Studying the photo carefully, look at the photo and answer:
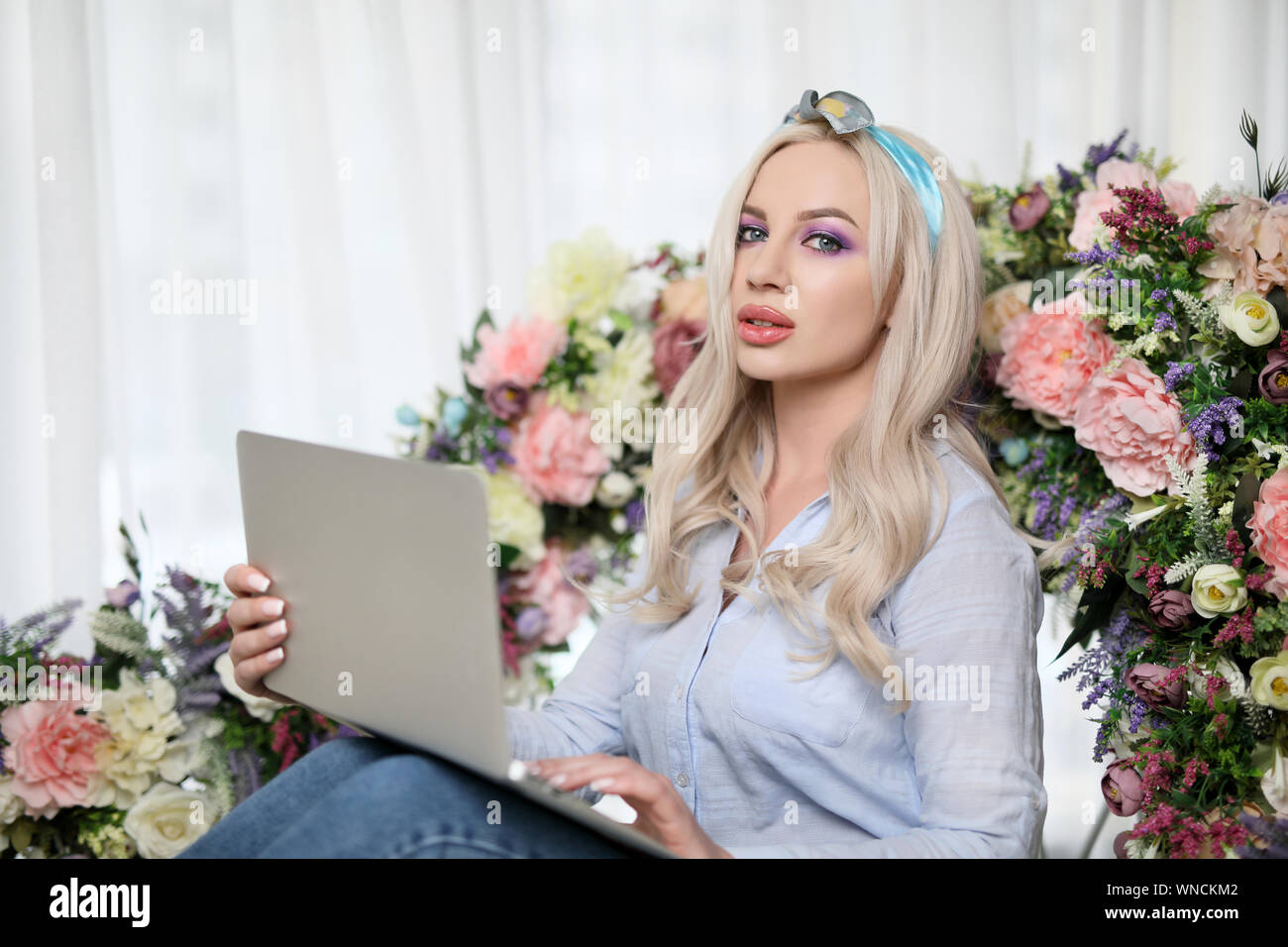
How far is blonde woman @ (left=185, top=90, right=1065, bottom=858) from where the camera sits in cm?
124

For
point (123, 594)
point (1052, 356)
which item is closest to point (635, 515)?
point (1052, 356)

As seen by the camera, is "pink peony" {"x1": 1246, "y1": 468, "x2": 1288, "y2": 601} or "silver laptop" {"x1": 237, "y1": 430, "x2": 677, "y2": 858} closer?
"silver laptop" {"x1": 237, "y1": 430, "x2": 677, "y2": 858}

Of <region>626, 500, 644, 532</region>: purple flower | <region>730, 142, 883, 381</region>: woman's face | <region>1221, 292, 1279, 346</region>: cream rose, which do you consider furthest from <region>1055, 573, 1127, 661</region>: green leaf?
<region>626, 500, 644, 532</region>: purple flower

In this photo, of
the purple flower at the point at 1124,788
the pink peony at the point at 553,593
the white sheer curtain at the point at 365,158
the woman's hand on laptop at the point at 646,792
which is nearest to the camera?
the woman's hand on laptop at the point at 646,792

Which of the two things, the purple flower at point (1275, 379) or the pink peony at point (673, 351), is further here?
the pink peony at point (673, 351)

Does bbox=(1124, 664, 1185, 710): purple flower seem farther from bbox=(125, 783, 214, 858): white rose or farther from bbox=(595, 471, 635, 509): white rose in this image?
bbox=(125, 783, 214, 858): white rose

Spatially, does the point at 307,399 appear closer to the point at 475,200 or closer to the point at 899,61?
the point at 475,200

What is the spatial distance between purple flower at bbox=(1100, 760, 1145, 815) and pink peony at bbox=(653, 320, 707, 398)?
3.25 feet

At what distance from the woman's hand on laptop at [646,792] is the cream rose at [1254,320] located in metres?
0.94

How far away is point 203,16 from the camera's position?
7.96 ft

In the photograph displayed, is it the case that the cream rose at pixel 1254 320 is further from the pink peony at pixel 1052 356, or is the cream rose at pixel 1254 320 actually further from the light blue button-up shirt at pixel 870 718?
the light blue button-up shirt at pixel 870 718

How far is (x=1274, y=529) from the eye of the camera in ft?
4.33

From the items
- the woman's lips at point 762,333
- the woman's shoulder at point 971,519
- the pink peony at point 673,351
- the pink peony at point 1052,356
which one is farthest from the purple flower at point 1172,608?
the pink peony at point 673,351

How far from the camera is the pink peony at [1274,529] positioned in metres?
1.31
